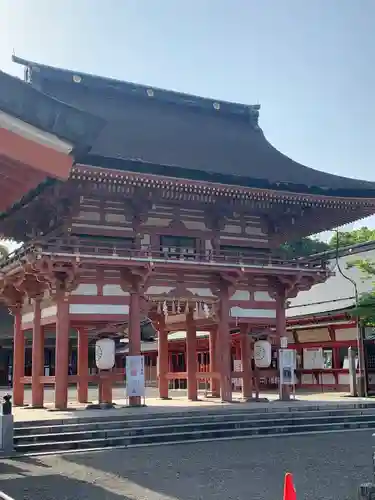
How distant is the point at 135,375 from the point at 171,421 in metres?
3.27

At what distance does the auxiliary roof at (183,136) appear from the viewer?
20078mm

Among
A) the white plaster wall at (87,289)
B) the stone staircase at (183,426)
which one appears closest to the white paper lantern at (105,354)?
the white plaster wall at (87,289)

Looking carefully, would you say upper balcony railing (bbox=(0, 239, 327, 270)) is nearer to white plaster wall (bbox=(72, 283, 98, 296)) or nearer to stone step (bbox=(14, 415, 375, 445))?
white plaster wall (bbox=(72, 283, 98, 296))

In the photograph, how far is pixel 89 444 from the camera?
13680 millimetres

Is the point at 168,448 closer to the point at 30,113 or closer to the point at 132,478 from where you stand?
the point at 132,478

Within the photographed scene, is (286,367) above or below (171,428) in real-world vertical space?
above

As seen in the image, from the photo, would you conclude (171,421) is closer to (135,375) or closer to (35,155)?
(135,375)

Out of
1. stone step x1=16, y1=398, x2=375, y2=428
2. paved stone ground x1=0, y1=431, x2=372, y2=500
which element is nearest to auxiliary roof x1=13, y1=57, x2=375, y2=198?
stone step x1=16, y1=398, x2=375, y2=428

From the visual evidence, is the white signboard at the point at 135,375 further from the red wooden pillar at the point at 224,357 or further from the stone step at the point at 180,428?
the red wooden pillar at the point at 224,357

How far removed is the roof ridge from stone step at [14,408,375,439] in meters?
13.6

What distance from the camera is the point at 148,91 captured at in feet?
81.7

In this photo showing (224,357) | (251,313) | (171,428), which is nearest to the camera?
(171,428)

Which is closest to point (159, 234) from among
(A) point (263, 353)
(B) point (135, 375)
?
(B) point (135, 375)

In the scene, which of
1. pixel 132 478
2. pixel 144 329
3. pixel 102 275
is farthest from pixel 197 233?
pixel 144 329
